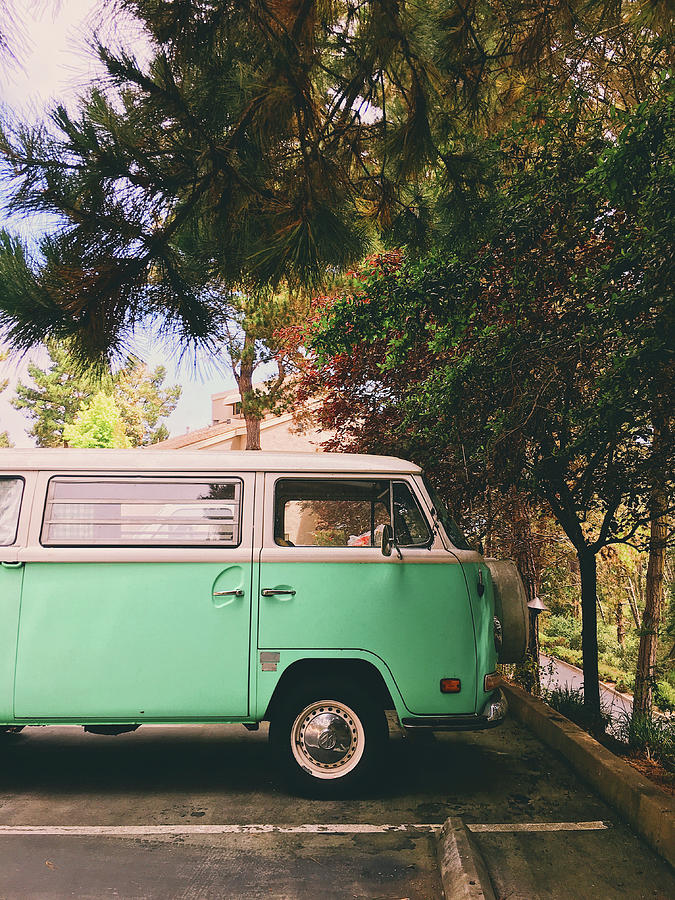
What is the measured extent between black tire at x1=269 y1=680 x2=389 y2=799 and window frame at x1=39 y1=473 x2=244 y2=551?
122 centimetres

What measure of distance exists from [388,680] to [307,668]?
1.94 ft

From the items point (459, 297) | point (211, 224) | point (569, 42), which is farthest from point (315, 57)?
point (569, 42)

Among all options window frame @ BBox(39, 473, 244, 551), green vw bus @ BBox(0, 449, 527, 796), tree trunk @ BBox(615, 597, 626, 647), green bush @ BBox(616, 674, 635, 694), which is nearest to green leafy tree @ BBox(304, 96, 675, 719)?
green vw bus @ BBox(0, 449, 527, 796)

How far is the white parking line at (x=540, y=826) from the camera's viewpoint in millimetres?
4434

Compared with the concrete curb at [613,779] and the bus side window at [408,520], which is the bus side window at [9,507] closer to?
the bus side window at [408,520]

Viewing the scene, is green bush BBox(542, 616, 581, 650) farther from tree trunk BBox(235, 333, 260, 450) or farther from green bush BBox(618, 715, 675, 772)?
green bush BBox(618, 715, 675, 772)

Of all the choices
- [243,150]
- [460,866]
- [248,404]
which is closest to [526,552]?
[460,866]

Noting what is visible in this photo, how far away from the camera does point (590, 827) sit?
14.7 feet

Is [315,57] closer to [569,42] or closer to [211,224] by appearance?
[211,224]

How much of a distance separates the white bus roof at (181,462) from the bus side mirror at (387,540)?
1.62ft

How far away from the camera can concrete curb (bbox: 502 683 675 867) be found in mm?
4117

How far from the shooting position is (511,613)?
5.42 metres

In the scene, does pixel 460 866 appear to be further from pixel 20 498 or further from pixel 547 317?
pixel 547 317

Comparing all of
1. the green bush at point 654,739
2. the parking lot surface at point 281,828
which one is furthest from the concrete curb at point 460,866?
the green bush at point 654,739
